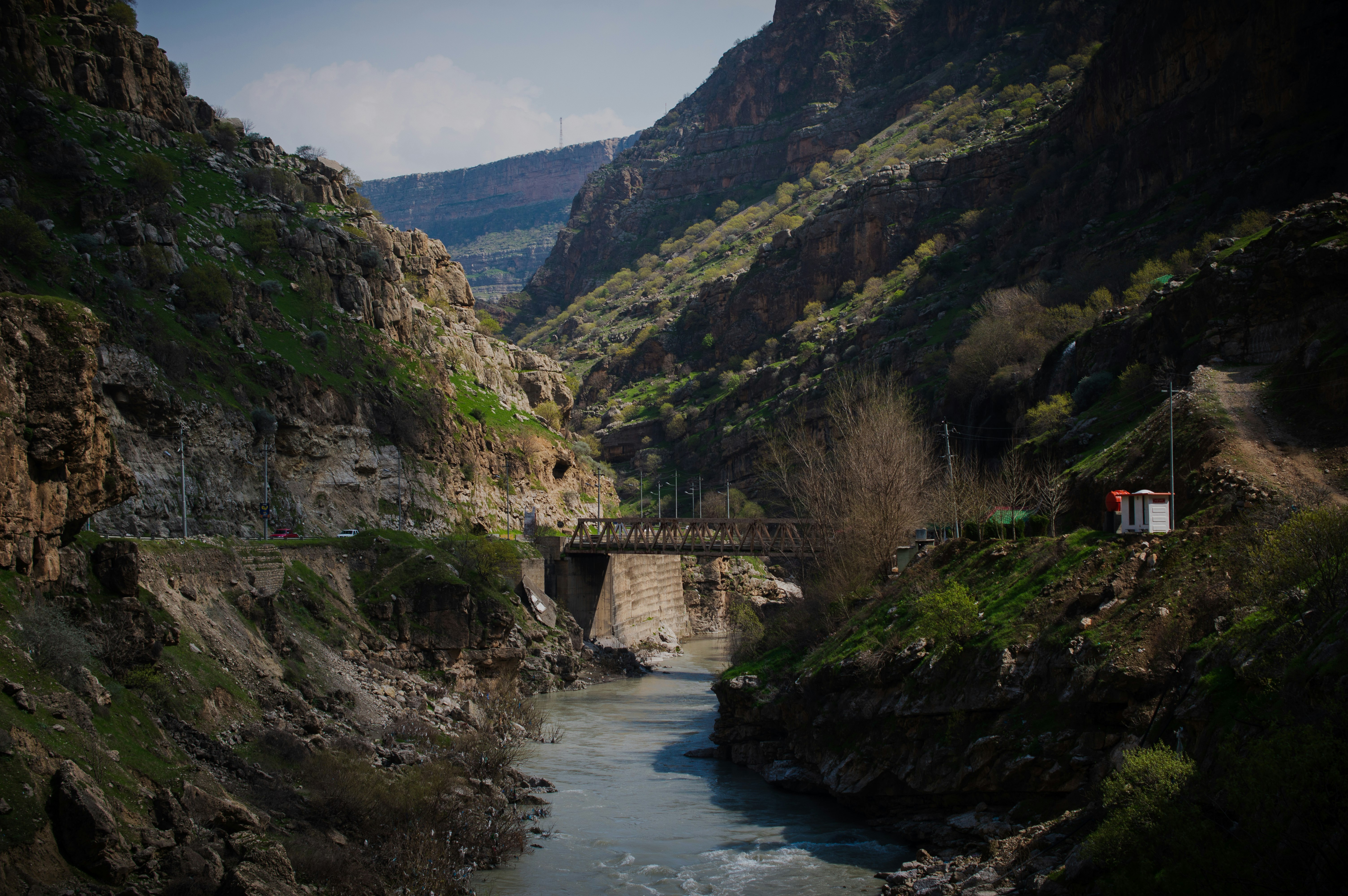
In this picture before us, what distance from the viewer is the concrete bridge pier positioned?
76312mm

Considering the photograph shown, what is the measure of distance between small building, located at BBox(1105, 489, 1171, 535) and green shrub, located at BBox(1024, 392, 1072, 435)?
2455 centimetres

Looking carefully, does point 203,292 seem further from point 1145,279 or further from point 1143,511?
point 1145,279

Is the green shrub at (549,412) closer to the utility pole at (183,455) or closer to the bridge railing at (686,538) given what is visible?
the bridge railing at (686,538)

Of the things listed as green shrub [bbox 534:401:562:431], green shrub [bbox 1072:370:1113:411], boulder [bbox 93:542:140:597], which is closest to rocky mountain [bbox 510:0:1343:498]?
green shrub [bbox 1072:370:1113:411]

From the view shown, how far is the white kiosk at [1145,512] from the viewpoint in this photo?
2822 cm

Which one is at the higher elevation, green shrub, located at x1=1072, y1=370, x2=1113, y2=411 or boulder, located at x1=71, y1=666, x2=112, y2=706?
green shrub, located at x1=1072, y1=370, x2=1113, y2=411

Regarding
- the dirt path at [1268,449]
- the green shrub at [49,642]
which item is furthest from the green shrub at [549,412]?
Answer: the green shrub at [49,642]

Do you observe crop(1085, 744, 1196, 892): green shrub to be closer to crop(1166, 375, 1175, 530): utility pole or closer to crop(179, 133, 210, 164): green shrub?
crop(1166, 375, 1175, 530): utility pole

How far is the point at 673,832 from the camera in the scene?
30.2m

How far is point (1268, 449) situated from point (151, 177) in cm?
6330

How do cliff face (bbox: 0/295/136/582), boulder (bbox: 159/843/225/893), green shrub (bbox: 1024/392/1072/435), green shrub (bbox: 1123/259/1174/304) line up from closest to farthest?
boulder (bbox: 159/843/225/893), cliff face (bbox: 0/295/136/582), green shrub (bbox: 1024/392/1072/435), green shrub (bbox: 1123/259/1174/304)

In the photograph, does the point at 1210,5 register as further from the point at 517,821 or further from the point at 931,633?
the point at 517,821

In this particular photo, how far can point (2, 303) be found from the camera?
66.2 ft

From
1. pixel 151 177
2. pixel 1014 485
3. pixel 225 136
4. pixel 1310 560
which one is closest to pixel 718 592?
pixel 225 136
